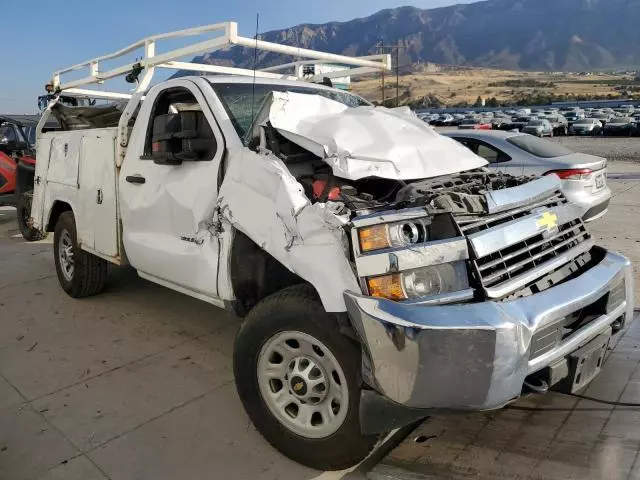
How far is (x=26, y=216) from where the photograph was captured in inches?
368

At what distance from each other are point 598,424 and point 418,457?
43.5 inches

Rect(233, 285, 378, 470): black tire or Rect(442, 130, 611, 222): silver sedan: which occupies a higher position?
Rect(442, 130, 611, 222): silver sedan

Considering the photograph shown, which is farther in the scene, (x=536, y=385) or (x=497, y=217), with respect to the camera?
(x=497, y=217)

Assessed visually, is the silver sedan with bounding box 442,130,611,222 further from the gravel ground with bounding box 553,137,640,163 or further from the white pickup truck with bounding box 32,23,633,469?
the gravel ground with bounding box 553,137,640,163

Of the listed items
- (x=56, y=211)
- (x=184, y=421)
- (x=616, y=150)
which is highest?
(x=616, y=150)

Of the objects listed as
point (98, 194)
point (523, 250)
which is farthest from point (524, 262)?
point (98, 194)

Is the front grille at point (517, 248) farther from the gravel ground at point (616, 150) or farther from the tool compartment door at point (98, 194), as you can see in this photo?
the gravel ground at point (616, 150)

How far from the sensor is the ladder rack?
4293 mm

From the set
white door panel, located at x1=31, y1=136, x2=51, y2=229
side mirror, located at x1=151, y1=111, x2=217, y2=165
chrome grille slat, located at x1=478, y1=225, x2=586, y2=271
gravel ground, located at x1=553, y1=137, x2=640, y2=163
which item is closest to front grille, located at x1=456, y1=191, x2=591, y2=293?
chrome grille slat, located at x1=478, y1=225, x2=586, y2=271

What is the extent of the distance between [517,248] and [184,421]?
7.19 ft

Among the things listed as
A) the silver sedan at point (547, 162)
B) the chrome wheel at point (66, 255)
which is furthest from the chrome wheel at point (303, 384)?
the silver sedan at point (547, 162)

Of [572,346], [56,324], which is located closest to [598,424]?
[572,346]

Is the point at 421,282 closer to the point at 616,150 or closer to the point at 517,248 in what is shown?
the point at 517,248

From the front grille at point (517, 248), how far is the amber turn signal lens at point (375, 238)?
39cm
